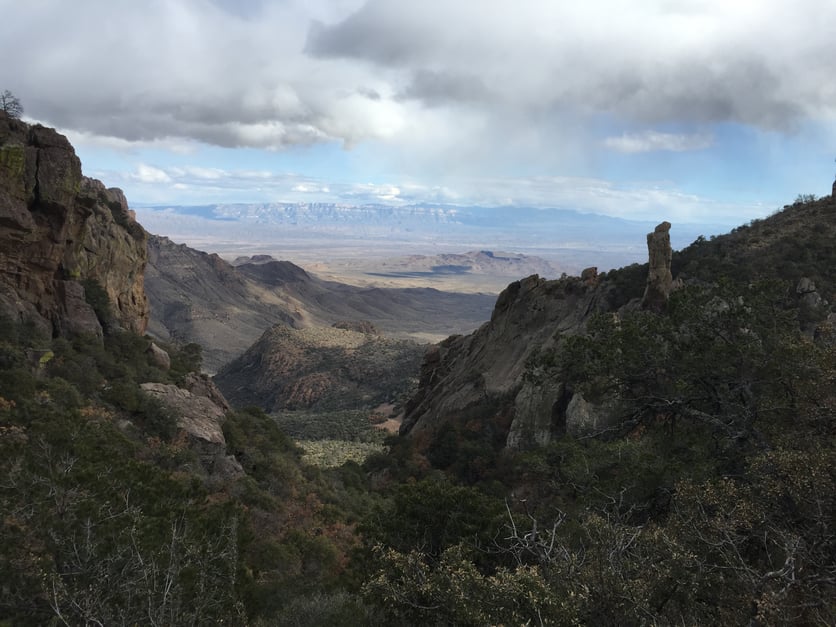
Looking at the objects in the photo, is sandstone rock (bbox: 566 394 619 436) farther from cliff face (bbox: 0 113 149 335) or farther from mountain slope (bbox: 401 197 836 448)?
cliff face (bbox: 0 113 149 335)

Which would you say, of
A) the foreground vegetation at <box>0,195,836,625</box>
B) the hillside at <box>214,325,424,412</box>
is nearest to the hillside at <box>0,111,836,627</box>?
the foreground vegetation at <box>0,195,836,625</box>

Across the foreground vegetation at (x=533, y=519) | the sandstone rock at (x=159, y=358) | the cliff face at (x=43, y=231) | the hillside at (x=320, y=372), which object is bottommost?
the hillside at (x=320, y=372)

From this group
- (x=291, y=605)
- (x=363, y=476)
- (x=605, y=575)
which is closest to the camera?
(x=605, y=575)

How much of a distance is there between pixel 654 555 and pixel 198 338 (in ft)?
458

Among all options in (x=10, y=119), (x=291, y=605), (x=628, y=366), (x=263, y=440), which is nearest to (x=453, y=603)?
(x=291, y=605)

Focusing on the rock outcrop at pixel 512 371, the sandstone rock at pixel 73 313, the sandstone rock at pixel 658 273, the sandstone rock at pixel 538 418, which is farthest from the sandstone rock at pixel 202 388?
the sandstone rock at pixel 658 273

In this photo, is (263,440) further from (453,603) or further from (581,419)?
(453,603)

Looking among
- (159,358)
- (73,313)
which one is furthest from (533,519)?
(159,358)

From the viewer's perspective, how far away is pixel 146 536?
11.9 metres

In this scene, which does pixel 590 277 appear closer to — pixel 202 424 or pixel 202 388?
pixel 202 388

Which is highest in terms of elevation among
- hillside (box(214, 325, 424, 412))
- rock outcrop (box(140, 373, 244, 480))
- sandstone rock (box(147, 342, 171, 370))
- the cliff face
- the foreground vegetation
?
the cliff face

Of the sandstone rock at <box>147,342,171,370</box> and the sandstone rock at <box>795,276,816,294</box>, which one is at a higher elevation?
the sandstone rock at <box>795,276,816,294</box>

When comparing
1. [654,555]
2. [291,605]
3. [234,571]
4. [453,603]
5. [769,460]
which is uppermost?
[769,460]

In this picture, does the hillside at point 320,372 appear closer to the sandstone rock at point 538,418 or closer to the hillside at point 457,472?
the hillside at point 457,472
